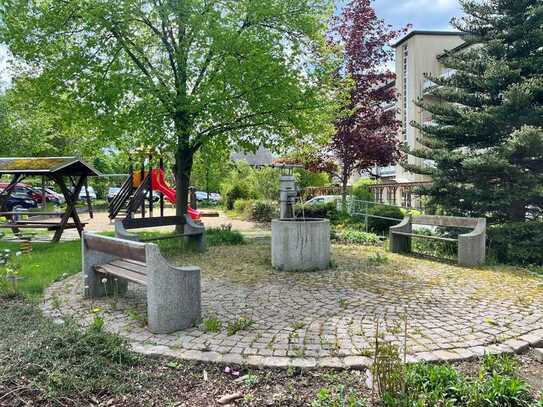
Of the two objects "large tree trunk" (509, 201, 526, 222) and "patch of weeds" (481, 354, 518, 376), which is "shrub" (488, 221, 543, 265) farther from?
"patch of weeds" (481, 354, 518, 376)

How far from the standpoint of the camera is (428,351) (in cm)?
371

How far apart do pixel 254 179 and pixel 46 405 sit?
22052 mm

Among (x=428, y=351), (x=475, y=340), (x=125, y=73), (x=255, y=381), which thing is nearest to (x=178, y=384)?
(x=255, y=381)

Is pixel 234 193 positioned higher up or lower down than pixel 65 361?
higher up

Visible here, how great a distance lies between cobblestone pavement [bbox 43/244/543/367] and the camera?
379 cm

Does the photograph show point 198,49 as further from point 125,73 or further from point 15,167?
point 15,167

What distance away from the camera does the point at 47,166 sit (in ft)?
37.4

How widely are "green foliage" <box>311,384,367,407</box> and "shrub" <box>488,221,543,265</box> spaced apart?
7.08 meters

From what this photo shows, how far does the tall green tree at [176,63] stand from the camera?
9070 mm

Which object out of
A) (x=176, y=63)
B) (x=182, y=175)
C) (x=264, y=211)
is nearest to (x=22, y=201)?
(x=264, y=211)

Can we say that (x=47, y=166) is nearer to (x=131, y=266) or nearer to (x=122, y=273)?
(x=131, y=266)

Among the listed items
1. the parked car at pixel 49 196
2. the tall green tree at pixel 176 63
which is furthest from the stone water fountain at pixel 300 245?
the parked car at pixel 49 196

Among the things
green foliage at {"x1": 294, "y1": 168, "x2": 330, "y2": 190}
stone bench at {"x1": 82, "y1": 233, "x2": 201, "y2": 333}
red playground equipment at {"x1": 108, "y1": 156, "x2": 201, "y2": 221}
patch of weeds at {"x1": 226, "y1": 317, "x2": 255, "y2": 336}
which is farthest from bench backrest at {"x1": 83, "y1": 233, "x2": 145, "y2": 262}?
green foliage at {"x1": 294, "y1": 168, "x2": 330, "y2": 190}

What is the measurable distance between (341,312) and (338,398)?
6.78 feet
